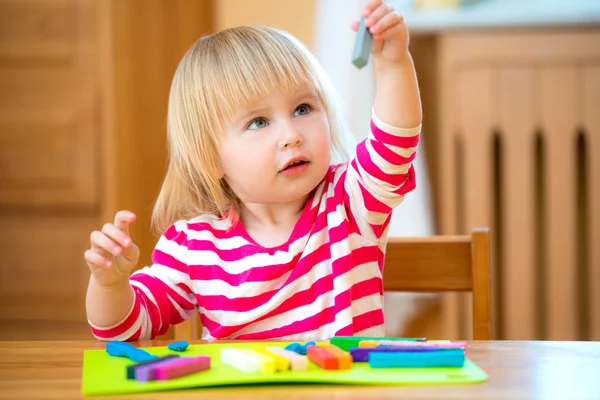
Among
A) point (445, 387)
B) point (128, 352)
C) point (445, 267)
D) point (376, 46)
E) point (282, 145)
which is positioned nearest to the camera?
point (445, 387)

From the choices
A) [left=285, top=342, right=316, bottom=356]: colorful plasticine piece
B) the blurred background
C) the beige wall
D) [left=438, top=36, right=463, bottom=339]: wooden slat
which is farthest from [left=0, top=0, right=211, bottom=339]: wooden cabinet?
[left=285, top=342, right=316, bottom=356]: colorful plasticine piece

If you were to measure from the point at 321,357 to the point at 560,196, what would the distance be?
1416mm

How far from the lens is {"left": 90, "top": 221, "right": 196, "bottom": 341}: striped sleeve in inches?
32.8

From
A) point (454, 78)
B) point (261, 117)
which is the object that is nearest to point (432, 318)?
point (454, 78)

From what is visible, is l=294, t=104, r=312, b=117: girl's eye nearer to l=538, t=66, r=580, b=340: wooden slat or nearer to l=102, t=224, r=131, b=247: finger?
l=102, t=224, r=131, b=247: finger

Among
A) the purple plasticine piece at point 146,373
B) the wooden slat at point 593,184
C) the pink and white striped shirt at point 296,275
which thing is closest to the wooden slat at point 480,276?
the pink and white striped shirt at point 296,275

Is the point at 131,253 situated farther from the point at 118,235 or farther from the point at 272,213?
the point at 272,213

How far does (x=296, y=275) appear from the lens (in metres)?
0.90

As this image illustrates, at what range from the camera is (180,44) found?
1.93 m

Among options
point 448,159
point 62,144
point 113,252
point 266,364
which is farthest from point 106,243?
point 448,159

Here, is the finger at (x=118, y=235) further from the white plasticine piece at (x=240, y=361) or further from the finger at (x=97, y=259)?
the white plasticine piece at (x=240, y=361)

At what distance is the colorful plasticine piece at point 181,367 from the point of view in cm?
57

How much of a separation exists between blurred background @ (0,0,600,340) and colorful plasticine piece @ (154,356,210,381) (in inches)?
46.3

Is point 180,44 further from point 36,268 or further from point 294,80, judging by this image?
point 294,80
